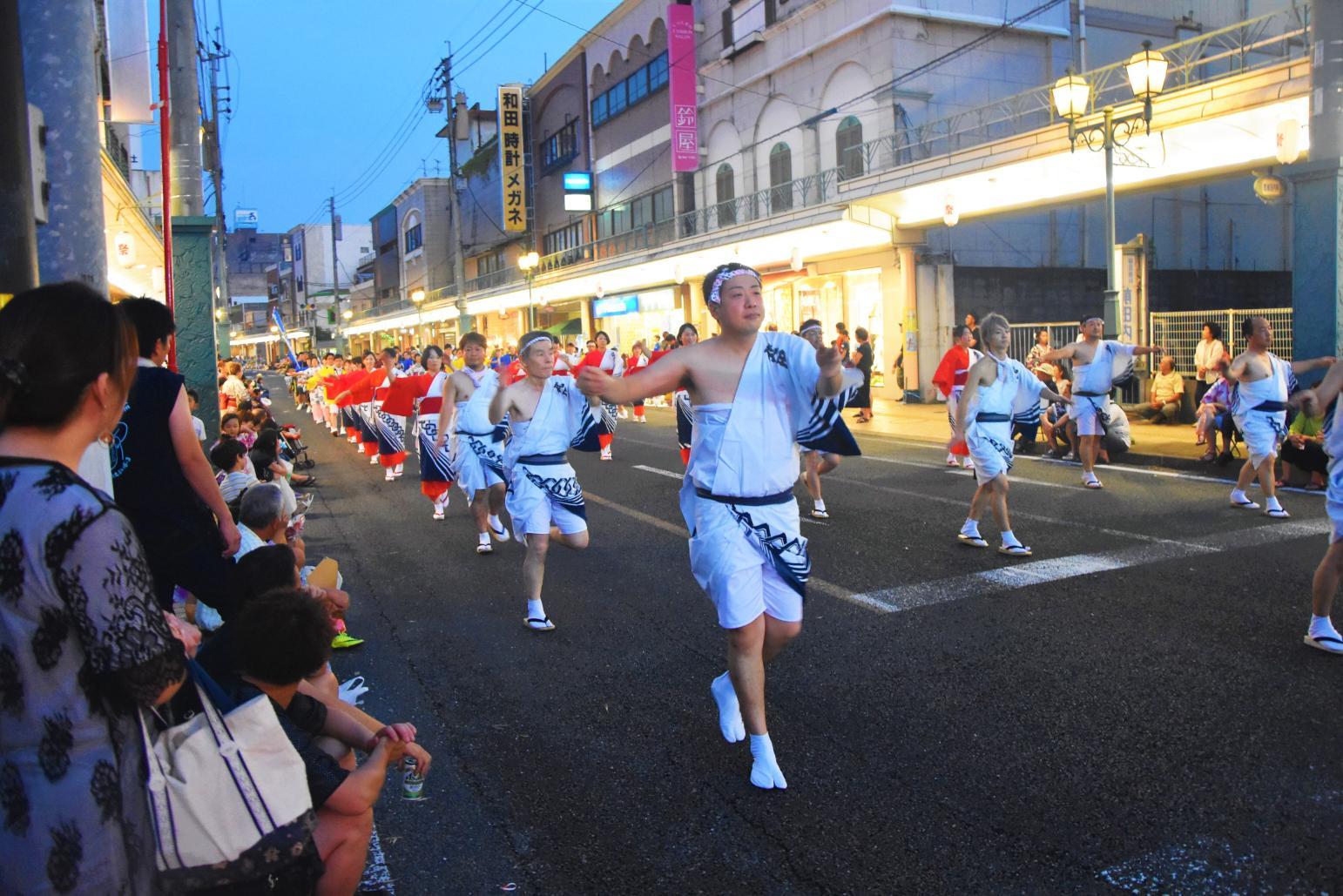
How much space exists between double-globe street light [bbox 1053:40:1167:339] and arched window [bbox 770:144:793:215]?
1091cm

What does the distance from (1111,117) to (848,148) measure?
927 centimetres

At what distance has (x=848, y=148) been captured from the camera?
2366 cm

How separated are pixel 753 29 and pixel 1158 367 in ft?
54.6

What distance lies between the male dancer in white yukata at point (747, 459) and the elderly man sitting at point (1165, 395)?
1399 cm

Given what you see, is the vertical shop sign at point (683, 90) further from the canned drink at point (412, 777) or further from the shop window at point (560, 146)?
the canned drink at point (412, 777)

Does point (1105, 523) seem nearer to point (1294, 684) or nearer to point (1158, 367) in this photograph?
point (1294, 684)

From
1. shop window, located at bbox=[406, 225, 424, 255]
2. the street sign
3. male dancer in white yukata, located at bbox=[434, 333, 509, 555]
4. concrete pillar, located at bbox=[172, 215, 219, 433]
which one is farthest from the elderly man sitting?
shop window, located at bbox=[406, 225, 424, 255]

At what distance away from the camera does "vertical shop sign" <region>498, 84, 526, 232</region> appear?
45344 millimetres

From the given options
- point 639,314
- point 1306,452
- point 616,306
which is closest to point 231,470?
point 1306,452

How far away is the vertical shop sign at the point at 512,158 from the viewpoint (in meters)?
45.3

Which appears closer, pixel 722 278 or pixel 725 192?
pixel 722 278

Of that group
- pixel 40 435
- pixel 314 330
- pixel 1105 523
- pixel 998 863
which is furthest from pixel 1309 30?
pixel 314 330

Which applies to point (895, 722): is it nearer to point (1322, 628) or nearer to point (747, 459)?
point (747, 459)

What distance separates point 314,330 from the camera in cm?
7181
